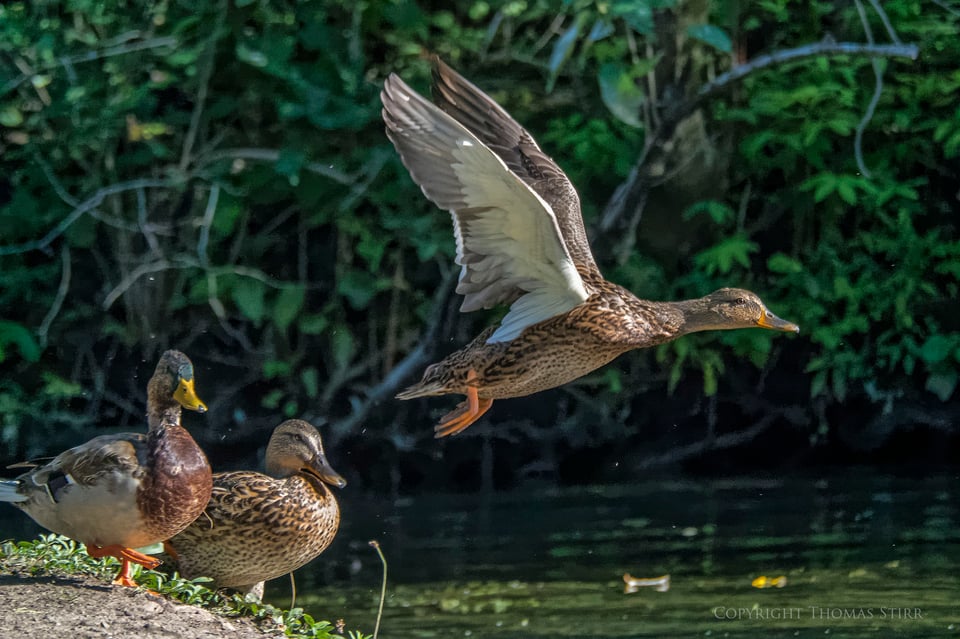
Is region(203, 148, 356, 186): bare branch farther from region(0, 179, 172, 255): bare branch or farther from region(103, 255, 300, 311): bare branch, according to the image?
region(103, 255, 300, 311): bare branch

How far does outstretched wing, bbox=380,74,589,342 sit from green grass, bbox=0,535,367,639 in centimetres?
149

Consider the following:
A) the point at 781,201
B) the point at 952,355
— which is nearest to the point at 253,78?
the point at 781,201

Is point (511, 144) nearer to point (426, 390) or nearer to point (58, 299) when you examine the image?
point (426, 390)

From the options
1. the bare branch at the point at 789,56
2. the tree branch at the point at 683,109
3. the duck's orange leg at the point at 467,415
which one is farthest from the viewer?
the tree branch at the point at 683,109

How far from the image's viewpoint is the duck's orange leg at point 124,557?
15.4 ft

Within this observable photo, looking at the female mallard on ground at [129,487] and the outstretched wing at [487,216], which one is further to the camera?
the outstretched wing at [487,216]

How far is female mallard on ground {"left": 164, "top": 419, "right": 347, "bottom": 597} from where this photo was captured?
190 inches

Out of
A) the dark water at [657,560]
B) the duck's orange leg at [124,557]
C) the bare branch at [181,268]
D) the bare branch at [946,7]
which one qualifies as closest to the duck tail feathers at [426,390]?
the dark water at [657,560]

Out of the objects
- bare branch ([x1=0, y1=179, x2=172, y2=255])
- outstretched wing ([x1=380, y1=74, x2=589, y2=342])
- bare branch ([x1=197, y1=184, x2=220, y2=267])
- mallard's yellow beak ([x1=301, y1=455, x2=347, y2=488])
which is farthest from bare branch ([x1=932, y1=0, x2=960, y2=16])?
mallard's yellow beak ([x1=301, y1=455, x2=347, y2=488])

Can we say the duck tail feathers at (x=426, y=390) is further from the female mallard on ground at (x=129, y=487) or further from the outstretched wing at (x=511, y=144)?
the female mallard on ground at (x=129, y=487)

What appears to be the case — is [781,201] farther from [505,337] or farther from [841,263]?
[505,337]

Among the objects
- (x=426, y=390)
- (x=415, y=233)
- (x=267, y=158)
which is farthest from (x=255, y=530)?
(x=267, y=158)

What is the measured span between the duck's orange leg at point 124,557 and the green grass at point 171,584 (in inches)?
2.4

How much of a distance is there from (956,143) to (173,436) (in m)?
6.25
